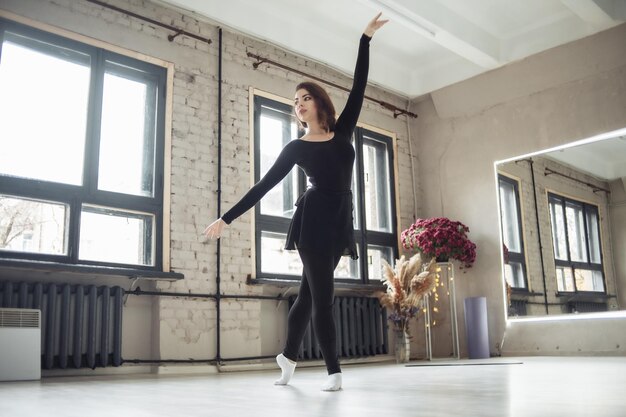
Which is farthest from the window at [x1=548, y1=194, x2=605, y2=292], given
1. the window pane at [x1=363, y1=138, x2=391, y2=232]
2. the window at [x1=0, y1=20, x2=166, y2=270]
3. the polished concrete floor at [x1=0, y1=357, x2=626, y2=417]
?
the window at [x1=0, y1=20, x2=166, y2=270]

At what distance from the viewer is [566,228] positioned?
6363 millimetres

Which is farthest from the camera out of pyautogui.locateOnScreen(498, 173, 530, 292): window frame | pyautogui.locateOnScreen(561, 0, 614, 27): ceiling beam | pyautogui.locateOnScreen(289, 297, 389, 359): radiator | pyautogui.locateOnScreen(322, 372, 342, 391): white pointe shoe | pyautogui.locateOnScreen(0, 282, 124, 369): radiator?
pyautogui.locateOnScreen(498, 173, 530, 292): window frame

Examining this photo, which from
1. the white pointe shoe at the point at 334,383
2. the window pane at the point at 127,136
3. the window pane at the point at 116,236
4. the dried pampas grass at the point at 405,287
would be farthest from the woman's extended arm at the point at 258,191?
the dried pampas grass at the point at 405,287

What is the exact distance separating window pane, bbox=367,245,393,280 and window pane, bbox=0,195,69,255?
11.6ft

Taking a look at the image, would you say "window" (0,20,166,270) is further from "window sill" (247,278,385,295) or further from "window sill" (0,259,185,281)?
"window sill" (247,278,385,295)

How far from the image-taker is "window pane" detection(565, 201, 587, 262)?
6.27m

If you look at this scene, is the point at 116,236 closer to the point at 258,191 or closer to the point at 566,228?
the point at 258,191

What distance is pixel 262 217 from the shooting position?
589 centimetres

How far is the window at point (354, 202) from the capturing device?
5984 mm

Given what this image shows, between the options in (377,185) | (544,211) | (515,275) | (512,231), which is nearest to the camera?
(544,211)

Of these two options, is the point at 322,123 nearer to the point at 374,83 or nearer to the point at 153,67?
the point at 153,67

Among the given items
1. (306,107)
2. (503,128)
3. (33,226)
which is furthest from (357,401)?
(503,128)

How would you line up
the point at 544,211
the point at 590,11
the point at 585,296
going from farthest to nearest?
the point at 544,211 < the point at 585,296 < the point at 590,11

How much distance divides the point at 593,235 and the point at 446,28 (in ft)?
8.47
